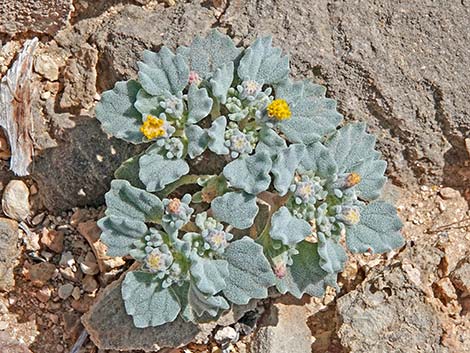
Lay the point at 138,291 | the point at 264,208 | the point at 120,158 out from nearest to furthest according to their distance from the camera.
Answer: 1. the point at 138,291
2. the point at 264,208
3. the point at 120,158

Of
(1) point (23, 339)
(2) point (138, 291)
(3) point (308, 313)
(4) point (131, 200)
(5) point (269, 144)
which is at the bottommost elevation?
(1) point (23, 339)

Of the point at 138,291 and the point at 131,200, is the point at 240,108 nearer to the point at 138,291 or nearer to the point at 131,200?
the point at 131,200

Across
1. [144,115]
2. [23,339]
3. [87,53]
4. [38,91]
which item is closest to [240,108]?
[144,115]

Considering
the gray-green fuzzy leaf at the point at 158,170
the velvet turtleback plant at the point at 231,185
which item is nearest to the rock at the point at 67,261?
the velvet turtleback plant at the point at 231,185

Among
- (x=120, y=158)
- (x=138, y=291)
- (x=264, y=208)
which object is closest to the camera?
(x=138, y=291)

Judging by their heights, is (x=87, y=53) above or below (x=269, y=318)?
above

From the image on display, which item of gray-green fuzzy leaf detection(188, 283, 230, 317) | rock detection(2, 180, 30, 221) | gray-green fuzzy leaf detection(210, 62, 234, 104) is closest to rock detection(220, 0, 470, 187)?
gray-green fuzzy leaf detection(210, 62, 234, 104)

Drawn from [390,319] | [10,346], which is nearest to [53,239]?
[10,346]
